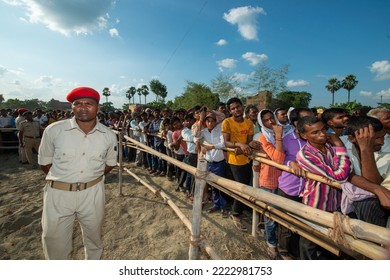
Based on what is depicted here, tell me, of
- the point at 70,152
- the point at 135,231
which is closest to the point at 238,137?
the point at 135,231

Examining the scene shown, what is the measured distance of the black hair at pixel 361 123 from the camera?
5.68 feet

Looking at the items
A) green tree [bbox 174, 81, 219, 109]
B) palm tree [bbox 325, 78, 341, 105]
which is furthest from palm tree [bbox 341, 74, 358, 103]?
green tree [bbox 174, 81, 219, 109]

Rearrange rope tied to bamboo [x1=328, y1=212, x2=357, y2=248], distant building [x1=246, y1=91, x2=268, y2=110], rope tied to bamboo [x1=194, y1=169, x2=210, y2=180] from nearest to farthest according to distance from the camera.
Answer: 1. rope tied to bamboo [x1=328, y1=212, x2=357, y2=248]
2. rope tied to bamboo [x1=194, y1=169, x2=210, y2=180]
3. distant building [x1=246, y1=91, x2=268, y2=110]

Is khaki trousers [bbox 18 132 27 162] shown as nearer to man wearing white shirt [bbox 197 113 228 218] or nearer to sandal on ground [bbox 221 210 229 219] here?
man wearing white shirt [bbox 197 113 228 218]

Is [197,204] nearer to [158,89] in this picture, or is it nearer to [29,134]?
[29,134]

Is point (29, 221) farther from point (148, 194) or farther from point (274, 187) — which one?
point (274, 187)

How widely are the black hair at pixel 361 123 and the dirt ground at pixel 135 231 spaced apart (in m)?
2.00

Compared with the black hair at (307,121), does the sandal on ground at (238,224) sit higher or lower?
lower

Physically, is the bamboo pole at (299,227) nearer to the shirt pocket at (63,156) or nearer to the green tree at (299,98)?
the shirt pocket at (63,156)

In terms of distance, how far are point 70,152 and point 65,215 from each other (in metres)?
0.66

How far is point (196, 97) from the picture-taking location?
4269 centimetres

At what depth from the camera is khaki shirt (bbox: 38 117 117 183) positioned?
2.27m

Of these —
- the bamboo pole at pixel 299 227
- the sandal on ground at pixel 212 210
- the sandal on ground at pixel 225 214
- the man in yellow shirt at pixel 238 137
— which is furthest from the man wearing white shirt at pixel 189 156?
the bamboo pole at pixel 299 227

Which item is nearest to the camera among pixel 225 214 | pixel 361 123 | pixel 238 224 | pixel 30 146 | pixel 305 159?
pixel 361 123
